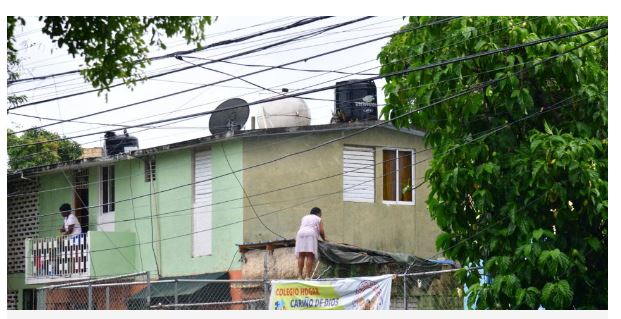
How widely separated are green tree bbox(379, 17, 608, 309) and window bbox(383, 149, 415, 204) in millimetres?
9611

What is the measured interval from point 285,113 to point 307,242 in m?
4.24

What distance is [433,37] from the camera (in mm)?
13695

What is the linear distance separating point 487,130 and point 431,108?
0.70m

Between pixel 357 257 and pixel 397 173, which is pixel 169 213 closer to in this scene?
pixel 397 173

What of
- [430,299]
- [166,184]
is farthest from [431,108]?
[166,184]

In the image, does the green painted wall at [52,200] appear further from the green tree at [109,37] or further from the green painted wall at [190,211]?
the green tree at [109,37]

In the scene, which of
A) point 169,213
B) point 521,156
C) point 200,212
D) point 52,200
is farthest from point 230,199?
point 521,156

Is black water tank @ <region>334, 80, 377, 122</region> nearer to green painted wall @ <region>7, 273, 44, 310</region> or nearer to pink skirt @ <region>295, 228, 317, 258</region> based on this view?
pink skirt @ <region>295, 228, 317, 258</region>

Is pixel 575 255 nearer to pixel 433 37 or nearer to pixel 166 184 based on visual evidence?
pixel 433 37

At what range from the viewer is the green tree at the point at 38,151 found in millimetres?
26406

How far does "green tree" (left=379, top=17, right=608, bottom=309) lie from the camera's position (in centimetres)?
1278

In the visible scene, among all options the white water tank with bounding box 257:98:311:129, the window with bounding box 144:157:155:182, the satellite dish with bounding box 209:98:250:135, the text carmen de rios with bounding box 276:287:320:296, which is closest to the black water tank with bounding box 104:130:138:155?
the window with bounding box 144:157:155:182

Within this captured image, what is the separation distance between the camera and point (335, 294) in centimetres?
1579

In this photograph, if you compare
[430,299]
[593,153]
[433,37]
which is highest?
[433,37]
